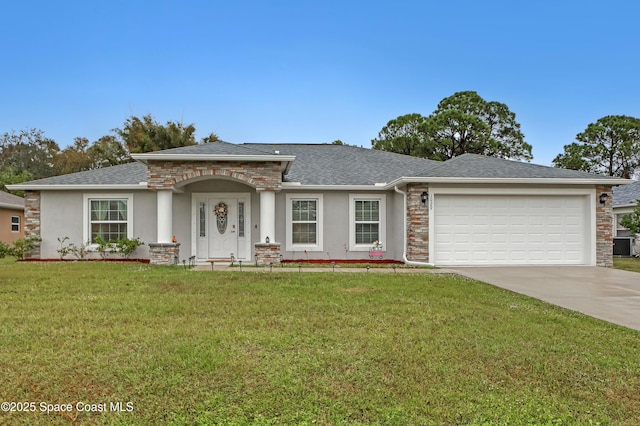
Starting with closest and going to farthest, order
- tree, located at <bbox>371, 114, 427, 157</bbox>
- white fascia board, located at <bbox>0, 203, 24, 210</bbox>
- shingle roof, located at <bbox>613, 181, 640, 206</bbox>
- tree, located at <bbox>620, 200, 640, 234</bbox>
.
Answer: tree, located at <bbox>620, 200, 640, 234</bbox> → shingle roof, located at <bbox>613, 181, 640, 206</bbox> → white fascia board, located at <bbox>0, 203, 24, 210</bbox> → tree, located at <bbox>371, 114, 427, 157</bbox>

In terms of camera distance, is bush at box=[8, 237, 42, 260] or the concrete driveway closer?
the concrete driveway

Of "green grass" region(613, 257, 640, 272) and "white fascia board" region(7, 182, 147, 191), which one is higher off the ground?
"white fascia board" region(7, 182, 147, 191)

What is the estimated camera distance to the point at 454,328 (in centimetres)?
504

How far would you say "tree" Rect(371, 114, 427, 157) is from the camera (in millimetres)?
32219

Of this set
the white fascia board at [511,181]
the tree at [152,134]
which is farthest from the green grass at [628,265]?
the tree at [152,134]

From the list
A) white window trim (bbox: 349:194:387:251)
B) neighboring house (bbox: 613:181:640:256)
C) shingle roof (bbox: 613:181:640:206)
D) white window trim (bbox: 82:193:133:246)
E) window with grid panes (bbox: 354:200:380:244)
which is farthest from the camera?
shingle roof (bbox: 613:181:640:206)

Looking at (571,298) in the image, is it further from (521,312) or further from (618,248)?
(618,248)

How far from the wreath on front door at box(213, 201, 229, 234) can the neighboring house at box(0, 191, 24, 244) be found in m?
13.6

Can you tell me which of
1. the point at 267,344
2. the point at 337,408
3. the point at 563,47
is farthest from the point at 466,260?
the point at 563,47

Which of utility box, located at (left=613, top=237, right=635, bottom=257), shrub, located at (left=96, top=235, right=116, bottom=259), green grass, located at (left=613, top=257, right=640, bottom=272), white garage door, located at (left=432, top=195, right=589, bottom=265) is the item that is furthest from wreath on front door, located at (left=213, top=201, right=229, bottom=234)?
utility box, located at (left=613, top=237, right=635, bottom=257)

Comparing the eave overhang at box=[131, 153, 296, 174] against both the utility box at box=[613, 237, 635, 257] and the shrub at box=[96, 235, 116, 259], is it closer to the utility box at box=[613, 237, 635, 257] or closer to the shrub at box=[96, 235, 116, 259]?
the shrub at box=[96, 235, 116, 259]

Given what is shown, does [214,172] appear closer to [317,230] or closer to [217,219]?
[217,219]

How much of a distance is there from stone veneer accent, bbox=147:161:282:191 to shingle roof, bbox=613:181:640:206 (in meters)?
17.5

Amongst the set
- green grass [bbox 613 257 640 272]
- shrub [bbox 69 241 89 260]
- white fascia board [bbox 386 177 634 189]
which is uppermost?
white fascia board [bbox 386 177 634 189]
